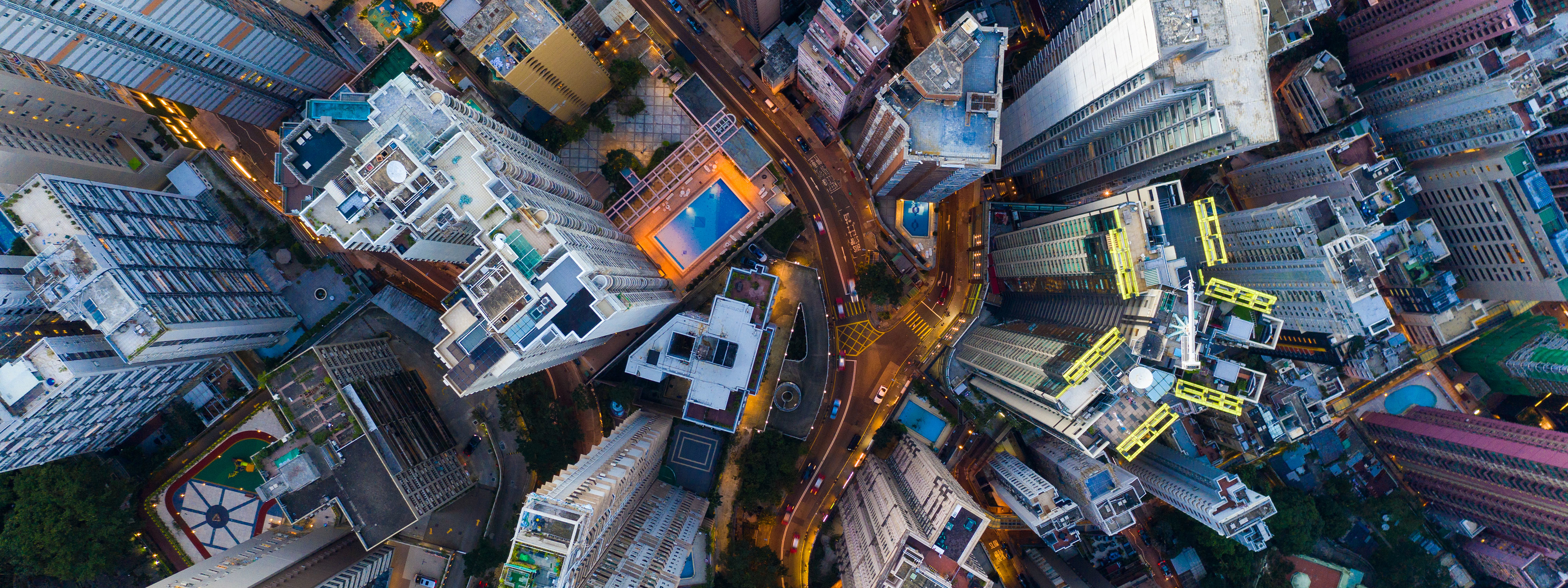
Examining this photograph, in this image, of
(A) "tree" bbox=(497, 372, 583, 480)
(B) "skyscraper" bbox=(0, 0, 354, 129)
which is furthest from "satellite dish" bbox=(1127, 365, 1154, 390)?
(B) "skyscraper" bbox=(0, 0, 354, 129)

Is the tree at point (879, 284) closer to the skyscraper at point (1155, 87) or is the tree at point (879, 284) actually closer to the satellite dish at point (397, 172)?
the skyscraper at point (1155, 87)

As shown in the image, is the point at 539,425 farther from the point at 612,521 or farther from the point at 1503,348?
the point at 1503,348

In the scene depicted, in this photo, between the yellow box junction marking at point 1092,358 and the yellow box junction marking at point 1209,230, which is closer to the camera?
the yellow box junction marking at point 1092,358

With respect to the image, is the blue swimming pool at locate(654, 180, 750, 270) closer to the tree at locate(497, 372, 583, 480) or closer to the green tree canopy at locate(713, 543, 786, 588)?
the tree at locate(497, 372, 583, 480)

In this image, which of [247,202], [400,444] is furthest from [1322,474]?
[247,202]

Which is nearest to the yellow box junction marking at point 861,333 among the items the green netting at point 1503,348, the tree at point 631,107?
the tree at point 631,107

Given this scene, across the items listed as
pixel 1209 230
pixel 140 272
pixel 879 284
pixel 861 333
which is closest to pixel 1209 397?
pixel 1209 230
